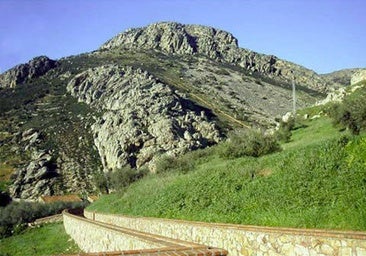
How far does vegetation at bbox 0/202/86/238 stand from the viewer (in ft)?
163

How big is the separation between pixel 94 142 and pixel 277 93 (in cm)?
6176

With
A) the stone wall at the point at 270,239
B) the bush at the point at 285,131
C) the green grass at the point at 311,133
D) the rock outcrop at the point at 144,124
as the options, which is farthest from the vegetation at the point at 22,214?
the stone wall at the point at 270,239

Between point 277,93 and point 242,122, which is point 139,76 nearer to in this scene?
point 242,122

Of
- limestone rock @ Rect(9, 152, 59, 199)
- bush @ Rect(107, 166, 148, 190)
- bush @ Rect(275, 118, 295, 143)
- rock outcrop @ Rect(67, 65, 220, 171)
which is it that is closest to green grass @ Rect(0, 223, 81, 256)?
bush @ Rect(107, 166, 148, 190)

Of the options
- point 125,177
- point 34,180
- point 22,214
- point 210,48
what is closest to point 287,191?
point 125,177

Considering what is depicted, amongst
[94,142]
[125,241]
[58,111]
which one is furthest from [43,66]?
[125,241]

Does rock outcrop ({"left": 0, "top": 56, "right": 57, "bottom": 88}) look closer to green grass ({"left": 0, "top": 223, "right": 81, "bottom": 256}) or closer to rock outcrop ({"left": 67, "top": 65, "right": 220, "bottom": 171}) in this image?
rock outcrop ({"left": 67, "top": 65, "right": 220, "bottom": 171})

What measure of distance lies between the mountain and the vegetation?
7.59 metres

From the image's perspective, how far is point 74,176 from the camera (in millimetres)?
76688

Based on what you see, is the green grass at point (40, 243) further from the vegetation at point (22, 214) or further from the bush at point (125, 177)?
the bush at point (125, 177)

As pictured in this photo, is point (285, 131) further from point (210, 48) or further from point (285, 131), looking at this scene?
point (210, 48)

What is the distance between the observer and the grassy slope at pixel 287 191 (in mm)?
11328

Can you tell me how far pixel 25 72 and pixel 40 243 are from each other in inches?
4220

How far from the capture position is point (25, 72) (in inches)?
5281
